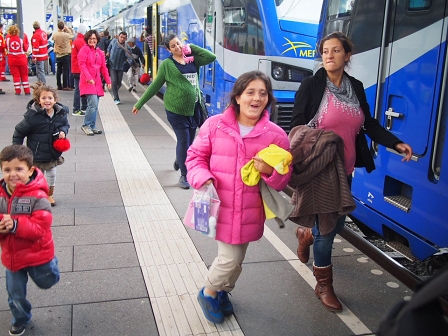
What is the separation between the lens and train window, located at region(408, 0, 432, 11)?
146 inches

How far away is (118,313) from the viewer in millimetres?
3355

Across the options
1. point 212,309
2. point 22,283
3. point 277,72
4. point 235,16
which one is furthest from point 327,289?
point 235,16

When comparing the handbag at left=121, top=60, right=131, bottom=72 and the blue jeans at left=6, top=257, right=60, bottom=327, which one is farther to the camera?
the handbag at left=121, top=60, right=131, bottom=72

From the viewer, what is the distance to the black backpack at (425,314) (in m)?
1.49

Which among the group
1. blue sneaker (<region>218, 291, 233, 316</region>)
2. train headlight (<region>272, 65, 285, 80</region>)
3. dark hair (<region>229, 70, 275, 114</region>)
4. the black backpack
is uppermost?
dark hair (<region>229, 70, 275, 114</region>)

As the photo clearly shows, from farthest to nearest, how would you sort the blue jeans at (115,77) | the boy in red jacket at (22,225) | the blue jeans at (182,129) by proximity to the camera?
the blue jeans at (115,77), the blue jeans at (182,129), the boy in red jacket at (22,225)

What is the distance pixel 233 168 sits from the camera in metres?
3.05

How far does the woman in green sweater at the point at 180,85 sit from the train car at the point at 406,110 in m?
1.96

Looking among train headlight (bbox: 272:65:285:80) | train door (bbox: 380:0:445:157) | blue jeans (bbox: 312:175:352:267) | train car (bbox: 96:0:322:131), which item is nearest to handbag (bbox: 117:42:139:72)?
train car (bbox: 96:0:322:131)

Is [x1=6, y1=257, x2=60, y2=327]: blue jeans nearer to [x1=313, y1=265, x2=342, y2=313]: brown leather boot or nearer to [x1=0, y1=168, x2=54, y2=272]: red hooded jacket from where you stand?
[x1=0, y1=168, x2=54, y2=272]: red hooded jacket

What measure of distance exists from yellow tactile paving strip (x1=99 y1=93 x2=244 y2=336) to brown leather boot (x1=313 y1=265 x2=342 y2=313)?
65cm

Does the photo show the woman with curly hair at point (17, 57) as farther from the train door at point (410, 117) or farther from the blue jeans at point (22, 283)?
the blue jeans at point (22, 283)

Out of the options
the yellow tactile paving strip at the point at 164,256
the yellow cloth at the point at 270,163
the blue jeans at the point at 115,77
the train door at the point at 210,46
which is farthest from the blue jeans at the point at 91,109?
the yellow cloth at the point at 270,163

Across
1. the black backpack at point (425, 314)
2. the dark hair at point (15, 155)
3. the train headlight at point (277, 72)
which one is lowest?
the black backpack at point (425, 314)
